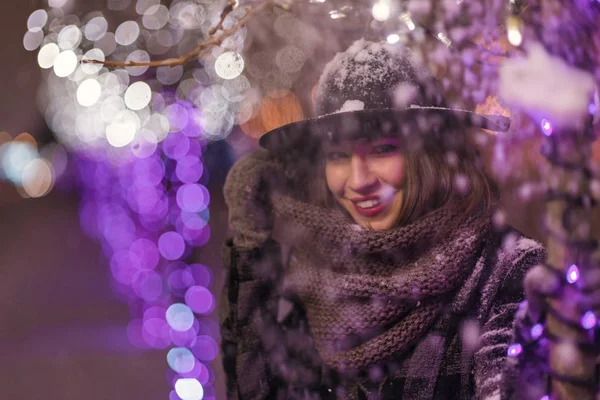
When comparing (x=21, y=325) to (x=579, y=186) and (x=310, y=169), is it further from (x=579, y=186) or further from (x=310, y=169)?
(x=579, y=186)

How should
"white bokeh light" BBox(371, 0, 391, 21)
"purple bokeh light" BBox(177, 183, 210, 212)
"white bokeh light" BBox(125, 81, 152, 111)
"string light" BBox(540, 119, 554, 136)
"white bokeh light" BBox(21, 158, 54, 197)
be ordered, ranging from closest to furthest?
"string light" BBox(540, 119, 554, 136) → "white bokeh light" BBox(371, 0, 391, 21) → "white bokeh light" BBox(125, 81, 152, 111) → "purple bokeh light" BBox(177, 183, 210, 212) → "white bokeh light" BBox(21, 158, 54, 197)

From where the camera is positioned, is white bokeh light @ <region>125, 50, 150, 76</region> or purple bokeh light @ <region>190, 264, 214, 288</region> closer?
white bokeh light @ <region>125, 50, 150, 76</region>

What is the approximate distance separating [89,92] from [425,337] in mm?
1238

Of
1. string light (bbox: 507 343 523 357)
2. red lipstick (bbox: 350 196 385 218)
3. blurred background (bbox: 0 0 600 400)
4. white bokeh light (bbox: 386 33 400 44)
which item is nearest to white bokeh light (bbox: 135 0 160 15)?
blurred background (bbox: 0 0 600 400)

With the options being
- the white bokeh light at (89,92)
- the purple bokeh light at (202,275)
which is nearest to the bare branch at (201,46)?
the white bokeh light at (89,92)

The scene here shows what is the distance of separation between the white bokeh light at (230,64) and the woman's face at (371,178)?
30 centimetres

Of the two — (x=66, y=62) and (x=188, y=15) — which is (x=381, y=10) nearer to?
(x=188, y=15)

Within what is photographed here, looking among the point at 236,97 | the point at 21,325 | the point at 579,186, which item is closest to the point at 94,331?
the point at 21,325

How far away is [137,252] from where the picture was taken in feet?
9.31

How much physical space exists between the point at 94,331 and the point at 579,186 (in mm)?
1611

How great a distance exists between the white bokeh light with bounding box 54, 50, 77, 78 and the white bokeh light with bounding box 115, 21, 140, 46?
0.11 metres

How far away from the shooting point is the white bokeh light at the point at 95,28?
45.6 inches

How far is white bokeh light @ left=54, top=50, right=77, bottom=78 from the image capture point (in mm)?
1201

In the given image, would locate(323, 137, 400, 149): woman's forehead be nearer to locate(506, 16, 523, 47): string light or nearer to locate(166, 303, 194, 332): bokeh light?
locate(506, 16, 523, 47): string light
